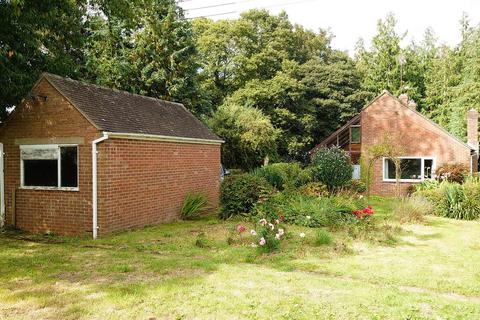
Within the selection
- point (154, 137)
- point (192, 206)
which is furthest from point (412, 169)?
point (154, 137)

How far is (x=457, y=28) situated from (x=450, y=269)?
46.3 metres

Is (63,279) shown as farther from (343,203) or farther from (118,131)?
(343,203)

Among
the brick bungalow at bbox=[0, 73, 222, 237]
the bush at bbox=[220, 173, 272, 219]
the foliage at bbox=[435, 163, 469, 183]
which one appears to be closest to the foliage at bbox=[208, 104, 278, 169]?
the foliage at bbox=[435, 163, 469, 183]

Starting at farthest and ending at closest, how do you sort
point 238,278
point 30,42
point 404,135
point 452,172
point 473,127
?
point 473,127 < point 404,135 < point 452,172 < point 30,42 < point 238,278

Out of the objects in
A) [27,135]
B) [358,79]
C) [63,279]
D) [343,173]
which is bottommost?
[63,279]

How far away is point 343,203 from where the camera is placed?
13445mm

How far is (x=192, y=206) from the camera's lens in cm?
1482

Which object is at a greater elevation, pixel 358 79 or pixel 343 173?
pixel 358 79

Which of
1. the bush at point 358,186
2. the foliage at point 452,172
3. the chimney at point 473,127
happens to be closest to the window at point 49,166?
the bush at point 358,186

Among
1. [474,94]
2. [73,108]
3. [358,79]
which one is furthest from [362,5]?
[358,79]

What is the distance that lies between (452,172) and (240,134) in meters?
12.7

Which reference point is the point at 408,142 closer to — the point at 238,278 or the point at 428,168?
the point at 428,168

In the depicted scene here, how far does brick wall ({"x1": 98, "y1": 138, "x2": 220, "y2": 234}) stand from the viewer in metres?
11.2

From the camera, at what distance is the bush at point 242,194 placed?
14281 mm
